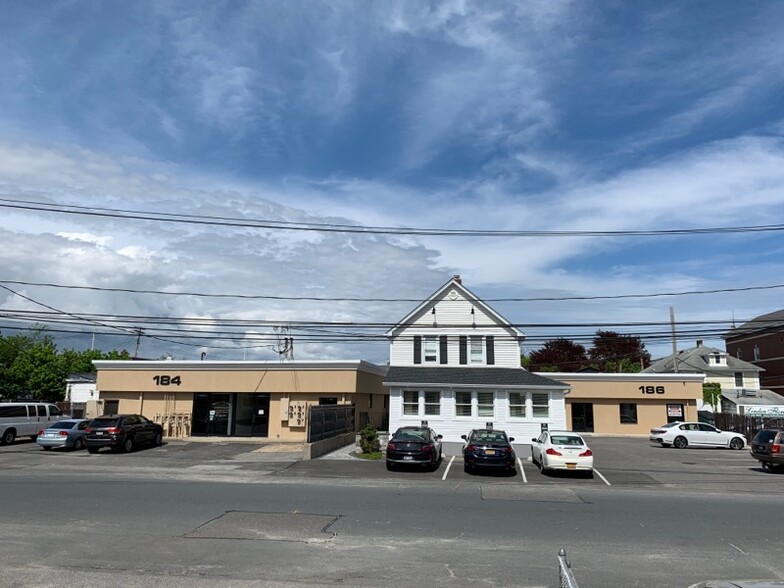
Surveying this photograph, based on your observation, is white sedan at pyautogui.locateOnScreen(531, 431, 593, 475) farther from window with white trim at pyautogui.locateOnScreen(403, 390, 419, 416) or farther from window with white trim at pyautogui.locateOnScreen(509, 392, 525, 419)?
window with white trim at pyautogui.locateOnScreen(403, 390, 419, 416)

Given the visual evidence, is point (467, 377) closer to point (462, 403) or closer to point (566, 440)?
point (462, 403)

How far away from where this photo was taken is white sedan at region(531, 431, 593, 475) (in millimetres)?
20500

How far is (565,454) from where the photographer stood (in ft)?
67.7

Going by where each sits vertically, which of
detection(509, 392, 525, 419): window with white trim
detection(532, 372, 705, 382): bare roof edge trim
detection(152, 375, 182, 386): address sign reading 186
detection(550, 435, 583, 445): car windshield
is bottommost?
detection(550, 435, 583, 445): car windshield

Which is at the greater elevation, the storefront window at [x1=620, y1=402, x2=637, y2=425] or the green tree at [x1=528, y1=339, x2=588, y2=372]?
the green tree at [x1=528, y1=339, x2=588, y2=372]

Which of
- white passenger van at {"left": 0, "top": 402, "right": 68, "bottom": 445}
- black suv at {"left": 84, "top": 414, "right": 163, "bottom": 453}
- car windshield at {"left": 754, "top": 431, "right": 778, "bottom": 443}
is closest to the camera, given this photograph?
car windshield at {"left": 754, "top": 431, "right": 778, "bottom": 443}

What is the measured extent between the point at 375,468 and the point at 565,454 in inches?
268

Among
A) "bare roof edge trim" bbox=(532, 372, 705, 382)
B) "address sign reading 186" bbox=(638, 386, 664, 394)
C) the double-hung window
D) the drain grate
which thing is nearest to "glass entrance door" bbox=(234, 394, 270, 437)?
the double-hung window

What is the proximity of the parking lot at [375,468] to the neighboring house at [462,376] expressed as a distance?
3100mm

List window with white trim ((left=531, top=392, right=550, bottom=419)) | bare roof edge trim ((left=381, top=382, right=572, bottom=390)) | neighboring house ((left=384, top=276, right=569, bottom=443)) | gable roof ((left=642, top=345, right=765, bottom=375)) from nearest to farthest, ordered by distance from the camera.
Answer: bare roof edge trim ((left=381, top=382, right=572, bottom=390)) → neighboring house ((left=384, top=276, right=569, bottom=443)) → window with white trim ((left=531, top=392, right=550, bottom=419)) → gable roof ((left=642, top=345, right=765, bottom=375))

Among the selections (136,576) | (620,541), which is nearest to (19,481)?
(136,576)

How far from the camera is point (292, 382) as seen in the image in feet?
115

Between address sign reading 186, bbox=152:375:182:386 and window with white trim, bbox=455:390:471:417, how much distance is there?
53.7ft

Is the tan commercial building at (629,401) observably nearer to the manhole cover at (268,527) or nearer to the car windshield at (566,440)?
the car windshield at (566,440)
